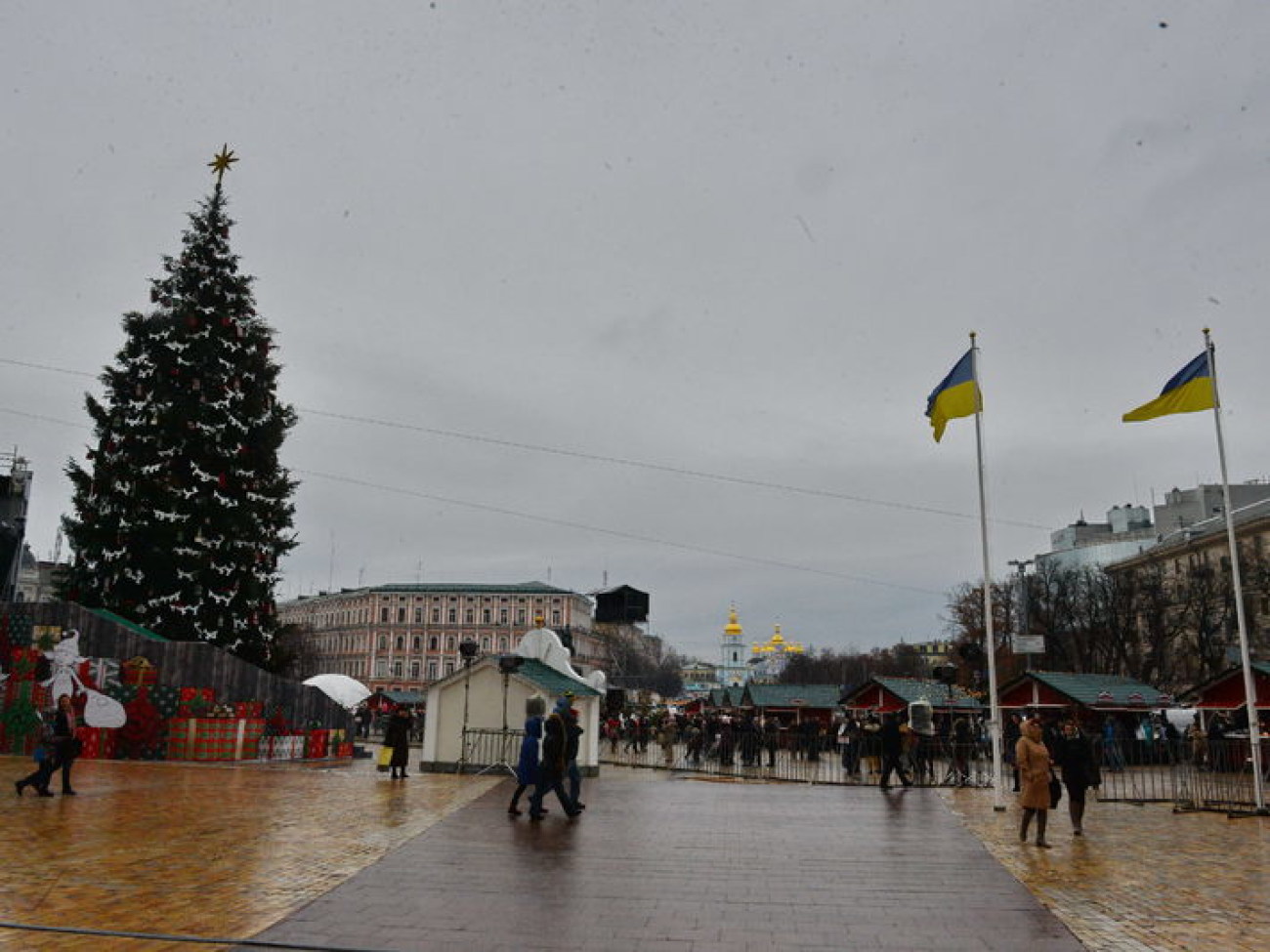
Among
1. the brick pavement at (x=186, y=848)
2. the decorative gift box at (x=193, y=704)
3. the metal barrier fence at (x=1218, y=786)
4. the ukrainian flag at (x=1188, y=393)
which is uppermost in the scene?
the ukrainian flag at (x=1188, y=393)

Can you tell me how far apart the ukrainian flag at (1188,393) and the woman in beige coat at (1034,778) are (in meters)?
7.93

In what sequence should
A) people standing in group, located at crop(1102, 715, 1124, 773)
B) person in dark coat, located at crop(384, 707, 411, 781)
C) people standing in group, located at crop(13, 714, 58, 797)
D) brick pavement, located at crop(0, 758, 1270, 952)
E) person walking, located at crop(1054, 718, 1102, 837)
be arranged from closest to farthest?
1. brick pavement, located at crop(0, 758, 1270, 952)
2. person walking, located at crop(1054, 718, 1102, 837)
3. people standing in group, located at crop(13, 714, 58, 797)
4. person in dark coat, located at crop(384, 707, 411, 781)
5. people standing in group, located at crop(1102, 715, 1124, 773)

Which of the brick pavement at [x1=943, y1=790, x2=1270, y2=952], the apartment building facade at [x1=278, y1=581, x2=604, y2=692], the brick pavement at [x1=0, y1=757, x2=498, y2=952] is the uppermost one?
the apartment building facade at [x1=278, y1=581, x2=604, y2=692]

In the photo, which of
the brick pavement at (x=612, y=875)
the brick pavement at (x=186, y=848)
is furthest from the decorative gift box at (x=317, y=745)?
the brick pavement at (x=612, y=875)

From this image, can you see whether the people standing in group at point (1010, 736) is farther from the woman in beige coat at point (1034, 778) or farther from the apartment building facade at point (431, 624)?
the apartment building facade at point (431, 624)

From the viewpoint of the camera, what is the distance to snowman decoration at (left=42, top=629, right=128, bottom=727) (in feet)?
76.1

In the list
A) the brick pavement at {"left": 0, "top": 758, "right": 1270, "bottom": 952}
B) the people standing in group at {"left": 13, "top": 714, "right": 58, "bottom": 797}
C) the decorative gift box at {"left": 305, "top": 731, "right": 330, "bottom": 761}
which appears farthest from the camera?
the decorative gift box at {"left": 305, "top": 731, "right": 330, "bottom": 761}

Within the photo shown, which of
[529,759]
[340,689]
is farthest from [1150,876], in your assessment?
[340,689]

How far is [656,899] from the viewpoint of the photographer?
857 cm

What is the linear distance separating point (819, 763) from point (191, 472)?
19793 mm

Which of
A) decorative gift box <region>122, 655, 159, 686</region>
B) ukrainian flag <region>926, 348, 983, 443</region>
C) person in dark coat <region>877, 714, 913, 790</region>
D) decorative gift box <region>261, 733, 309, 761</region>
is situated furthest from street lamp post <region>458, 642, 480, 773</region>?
ukrainian flag <region>926, 348, 983, 443</region>

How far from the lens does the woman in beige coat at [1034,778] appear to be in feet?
40.8

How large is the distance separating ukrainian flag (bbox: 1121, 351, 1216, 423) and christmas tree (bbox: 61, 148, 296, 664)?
76.7 feet

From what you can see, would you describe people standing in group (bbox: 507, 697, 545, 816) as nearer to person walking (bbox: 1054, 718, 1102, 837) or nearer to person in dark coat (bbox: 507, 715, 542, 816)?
person in dark coat (bbox: 507, 715, 542, 816)
